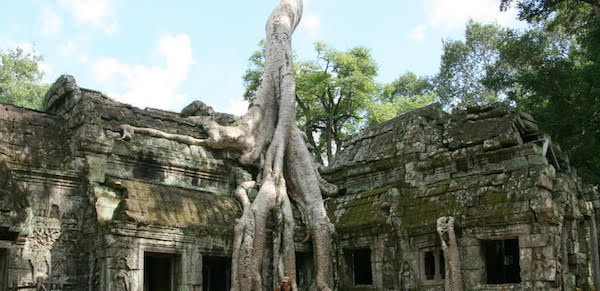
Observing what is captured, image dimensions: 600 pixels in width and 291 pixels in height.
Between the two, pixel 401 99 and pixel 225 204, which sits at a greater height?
pixel 401 99

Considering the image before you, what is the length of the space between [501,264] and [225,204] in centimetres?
556

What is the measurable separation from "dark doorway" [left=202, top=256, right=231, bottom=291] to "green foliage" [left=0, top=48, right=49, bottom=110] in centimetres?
1481

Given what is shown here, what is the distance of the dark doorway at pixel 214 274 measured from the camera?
12215mm

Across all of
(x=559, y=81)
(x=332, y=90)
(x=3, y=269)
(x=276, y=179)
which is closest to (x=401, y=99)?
(x=332, y=90)

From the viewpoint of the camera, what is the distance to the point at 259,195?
37.3 ft

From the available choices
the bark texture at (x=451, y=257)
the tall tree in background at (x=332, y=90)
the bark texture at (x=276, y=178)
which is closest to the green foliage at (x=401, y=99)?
the tall tree in background at (x=332, y=90)

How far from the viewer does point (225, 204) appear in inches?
454

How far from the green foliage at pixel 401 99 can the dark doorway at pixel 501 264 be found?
11.9 metres

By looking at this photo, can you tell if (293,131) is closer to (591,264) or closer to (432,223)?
(432,223)

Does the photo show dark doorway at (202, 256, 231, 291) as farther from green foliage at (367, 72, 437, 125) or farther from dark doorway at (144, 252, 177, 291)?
green foliage at (367, 72, 437, 125)

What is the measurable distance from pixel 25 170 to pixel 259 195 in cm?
405

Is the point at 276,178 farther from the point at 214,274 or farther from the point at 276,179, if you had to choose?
the point at 214,274

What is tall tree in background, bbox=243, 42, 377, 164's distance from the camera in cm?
2416

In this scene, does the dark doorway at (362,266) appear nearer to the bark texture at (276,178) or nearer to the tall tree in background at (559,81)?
the bark texture at (276,178)
